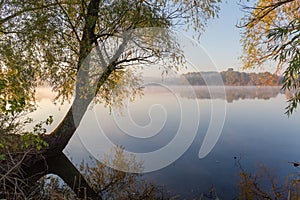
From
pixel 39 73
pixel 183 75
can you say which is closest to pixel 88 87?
pixel 39 73

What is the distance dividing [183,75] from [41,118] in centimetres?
349

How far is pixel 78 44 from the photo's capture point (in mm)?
4551

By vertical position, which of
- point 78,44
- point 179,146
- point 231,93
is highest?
point 78,44

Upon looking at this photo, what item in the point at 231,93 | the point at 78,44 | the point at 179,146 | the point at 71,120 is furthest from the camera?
the point at 231,93

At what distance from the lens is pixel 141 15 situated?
443 cm

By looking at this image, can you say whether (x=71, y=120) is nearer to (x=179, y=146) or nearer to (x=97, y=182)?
(x=97, y=182)

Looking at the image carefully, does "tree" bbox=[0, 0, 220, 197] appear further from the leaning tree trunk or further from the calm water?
the calm water

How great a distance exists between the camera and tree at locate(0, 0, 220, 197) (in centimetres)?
388

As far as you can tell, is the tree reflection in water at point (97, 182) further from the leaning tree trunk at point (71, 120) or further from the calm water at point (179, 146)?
the calm water at point (179, 146)

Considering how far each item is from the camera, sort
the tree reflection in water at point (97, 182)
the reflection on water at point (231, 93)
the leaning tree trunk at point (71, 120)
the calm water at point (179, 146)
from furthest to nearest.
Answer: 1. the reflection on water at point (231, 93)
2. the calm water at point (179, 146)
3. the leaning tree trunk at point (71, 120)
4. the tree reflection in water at point (97, 182)

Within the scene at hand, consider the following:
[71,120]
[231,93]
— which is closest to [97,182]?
[71,120]

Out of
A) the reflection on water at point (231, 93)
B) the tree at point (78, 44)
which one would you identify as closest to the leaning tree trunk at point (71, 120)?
the tree at point (78, 44)

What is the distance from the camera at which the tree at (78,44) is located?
12.7ft

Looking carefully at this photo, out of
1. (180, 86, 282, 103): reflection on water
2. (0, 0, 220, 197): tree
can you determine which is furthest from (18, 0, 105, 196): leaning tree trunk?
(180, 86, 282, 103): reflection on water
